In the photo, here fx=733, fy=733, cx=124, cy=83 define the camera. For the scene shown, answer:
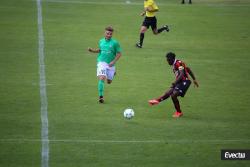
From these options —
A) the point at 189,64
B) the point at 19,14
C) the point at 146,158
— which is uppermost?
the point at 19,14

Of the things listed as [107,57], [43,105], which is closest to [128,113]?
[107,57]

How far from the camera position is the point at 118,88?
22.8m

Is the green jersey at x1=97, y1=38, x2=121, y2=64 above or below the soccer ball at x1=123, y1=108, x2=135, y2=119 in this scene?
above

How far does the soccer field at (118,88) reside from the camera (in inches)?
627

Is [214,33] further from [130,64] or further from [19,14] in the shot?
[19,14]

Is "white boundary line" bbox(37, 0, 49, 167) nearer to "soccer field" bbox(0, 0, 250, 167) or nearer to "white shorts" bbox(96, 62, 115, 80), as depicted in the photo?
"soccer field" bbox(0, 0, 250, 167)

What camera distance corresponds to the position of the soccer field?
15.9 m

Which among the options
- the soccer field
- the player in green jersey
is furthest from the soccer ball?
the player in green jersey

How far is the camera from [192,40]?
31.0 meters

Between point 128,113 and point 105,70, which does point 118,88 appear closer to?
point 105,70

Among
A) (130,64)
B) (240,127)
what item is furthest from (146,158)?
(130,64)

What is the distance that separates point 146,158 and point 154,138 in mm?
1661

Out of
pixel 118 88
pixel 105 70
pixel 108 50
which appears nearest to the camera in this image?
pixel 105 70

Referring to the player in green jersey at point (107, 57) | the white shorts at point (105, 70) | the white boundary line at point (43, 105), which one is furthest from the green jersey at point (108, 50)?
the white boundary line at point (43, 105)
